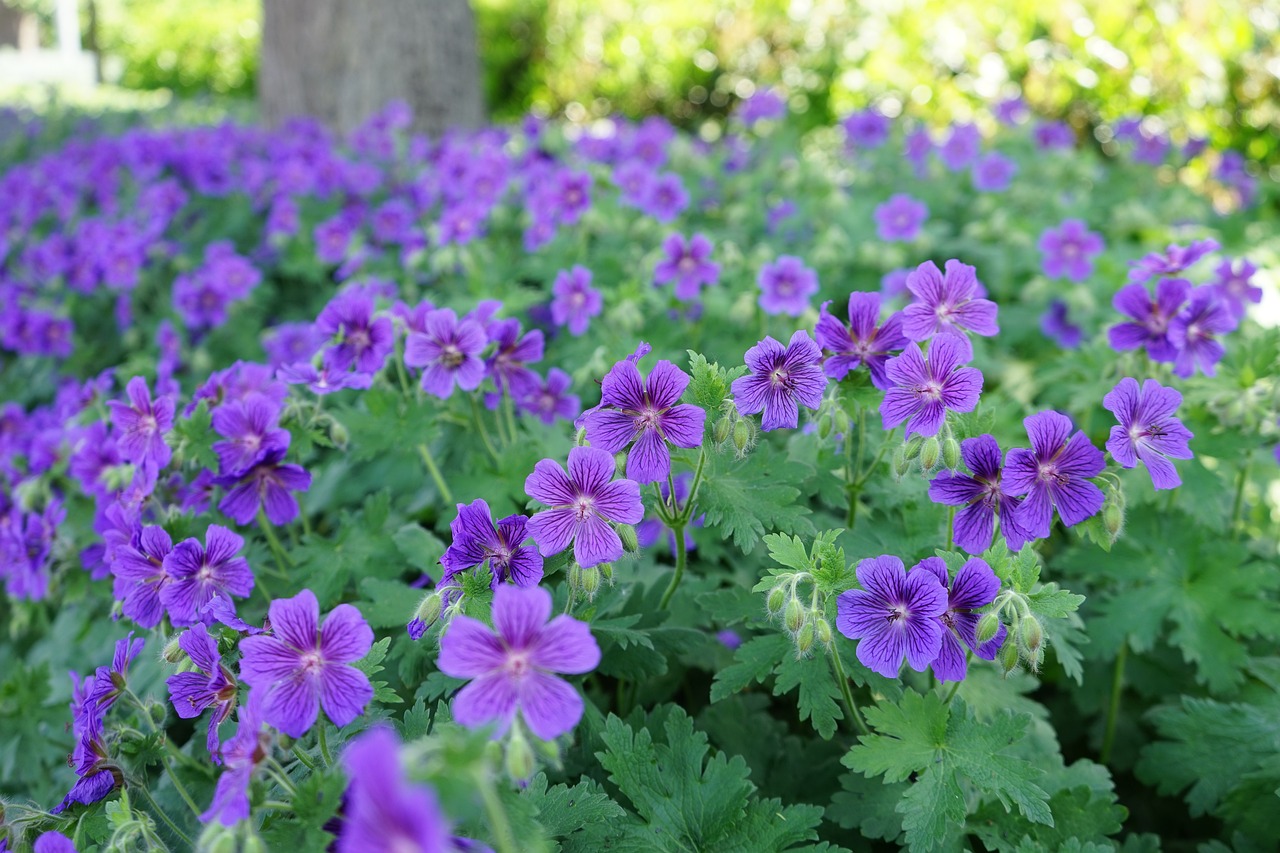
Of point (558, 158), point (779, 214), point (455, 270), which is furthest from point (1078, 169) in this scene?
point (455, 270)

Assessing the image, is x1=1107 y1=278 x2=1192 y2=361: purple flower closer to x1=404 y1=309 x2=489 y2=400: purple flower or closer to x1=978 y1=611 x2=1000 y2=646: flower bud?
x1=978 y1=611 x2=1000 y2=646: flower bud

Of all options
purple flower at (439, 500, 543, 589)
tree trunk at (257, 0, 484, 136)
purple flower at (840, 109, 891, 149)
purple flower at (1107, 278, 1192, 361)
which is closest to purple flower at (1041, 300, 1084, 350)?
purple flower at (1107, 278, 1192, 361)

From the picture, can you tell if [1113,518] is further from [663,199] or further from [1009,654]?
[663,199]

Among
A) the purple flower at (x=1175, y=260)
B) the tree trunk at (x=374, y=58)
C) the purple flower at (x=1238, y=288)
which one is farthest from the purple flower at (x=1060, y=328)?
the tree trunk at (x=374, y=58)

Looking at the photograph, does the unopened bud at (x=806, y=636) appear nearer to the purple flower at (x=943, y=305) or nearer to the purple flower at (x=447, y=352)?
the purple flower at (x=943, y=305)

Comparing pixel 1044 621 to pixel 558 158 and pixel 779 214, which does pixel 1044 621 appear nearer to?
pixel 779 214
